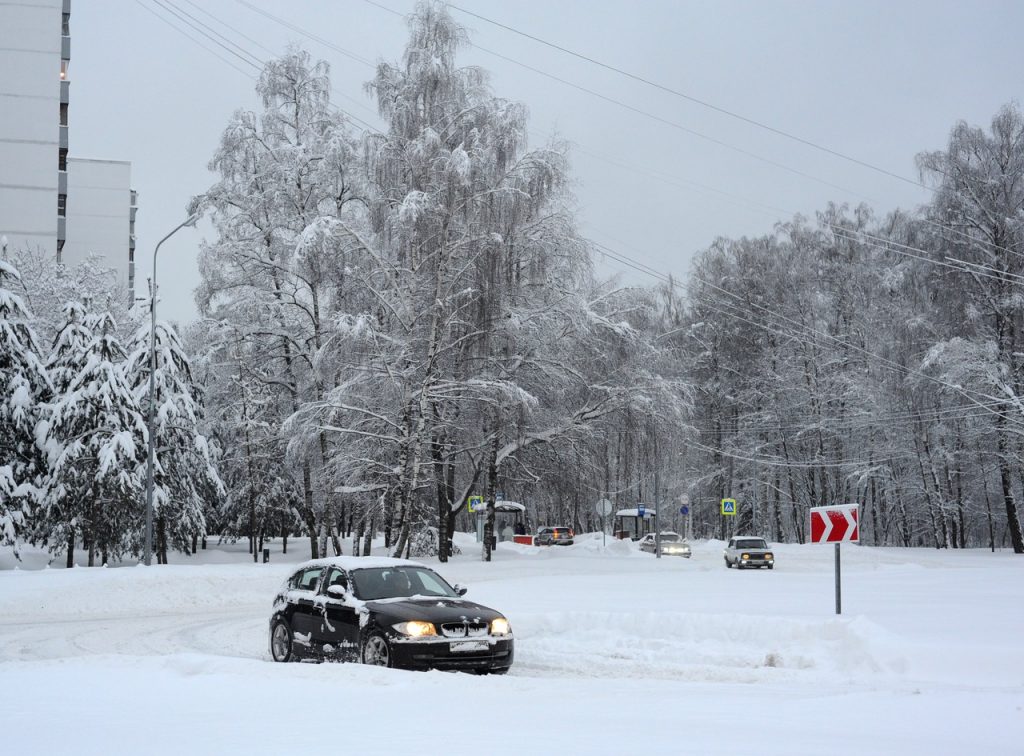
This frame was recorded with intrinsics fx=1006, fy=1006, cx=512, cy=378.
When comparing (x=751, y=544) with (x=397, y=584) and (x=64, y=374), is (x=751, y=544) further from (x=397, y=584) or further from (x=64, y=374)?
(x=397, y=584)

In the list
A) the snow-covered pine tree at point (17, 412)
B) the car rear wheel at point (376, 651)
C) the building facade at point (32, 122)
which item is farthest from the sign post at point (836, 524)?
the building facade at point (32, 122)

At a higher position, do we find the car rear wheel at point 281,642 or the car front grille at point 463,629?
the car front grille at point 463,629

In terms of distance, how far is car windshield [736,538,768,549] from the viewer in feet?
142

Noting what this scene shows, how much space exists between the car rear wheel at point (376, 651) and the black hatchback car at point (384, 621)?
1 centimetres

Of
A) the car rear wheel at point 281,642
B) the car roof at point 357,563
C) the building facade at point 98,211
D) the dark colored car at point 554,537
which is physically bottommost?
the dark colored car at point 554,537

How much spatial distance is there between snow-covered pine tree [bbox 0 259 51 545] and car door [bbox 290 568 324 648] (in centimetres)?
2544

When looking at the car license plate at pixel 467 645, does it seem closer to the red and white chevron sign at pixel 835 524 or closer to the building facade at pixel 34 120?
the red and white chevron sign at pixel 835 524

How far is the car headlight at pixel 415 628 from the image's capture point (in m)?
11.9

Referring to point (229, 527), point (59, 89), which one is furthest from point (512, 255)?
point (59, 89)

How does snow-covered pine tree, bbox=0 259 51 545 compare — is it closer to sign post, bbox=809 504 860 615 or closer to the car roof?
the car roof

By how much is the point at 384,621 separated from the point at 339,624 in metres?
1.06

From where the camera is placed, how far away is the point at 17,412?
36.5 metres

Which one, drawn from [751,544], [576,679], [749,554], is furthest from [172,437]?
[576,679]

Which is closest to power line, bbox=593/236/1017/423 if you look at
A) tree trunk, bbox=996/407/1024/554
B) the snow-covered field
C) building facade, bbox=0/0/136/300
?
tree trunk, bbox=996/407/1024/554
